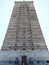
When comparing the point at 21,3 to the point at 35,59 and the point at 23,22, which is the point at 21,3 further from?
the point at 35,59

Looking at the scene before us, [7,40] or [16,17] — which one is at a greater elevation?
[16,17]

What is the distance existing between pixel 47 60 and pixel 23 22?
7038 mm

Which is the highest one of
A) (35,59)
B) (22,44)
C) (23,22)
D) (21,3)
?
(21,3)

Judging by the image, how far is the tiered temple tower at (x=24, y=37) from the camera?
1641 inches

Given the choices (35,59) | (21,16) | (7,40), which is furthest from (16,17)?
(35,59)

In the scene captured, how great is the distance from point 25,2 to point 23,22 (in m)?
3.49

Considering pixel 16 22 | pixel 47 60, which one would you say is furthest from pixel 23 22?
pixel 47 60

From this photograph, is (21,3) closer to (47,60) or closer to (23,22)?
(23,22)

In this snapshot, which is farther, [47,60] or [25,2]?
[25,2]

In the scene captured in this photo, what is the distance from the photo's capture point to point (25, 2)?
46.0 meters

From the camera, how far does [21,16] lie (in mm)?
45188

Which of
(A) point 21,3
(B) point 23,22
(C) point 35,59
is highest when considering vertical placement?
(A) point 21,3

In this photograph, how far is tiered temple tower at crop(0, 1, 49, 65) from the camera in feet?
137

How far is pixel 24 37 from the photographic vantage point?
43.6 metres
